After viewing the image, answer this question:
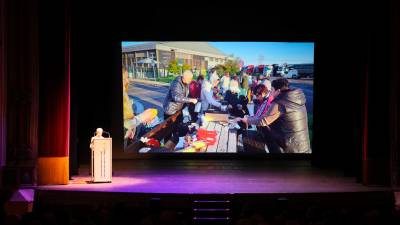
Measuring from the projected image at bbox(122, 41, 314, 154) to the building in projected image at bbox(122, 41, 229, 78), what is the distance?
16 mm

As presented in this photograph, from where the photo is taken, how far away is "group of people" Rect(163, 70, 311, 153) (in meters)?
11.1

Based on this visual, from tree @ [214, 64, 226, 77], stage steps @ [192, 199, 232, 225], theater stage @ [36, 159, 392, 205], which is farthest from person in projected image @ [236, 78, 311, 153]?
stage steps @ [192, 199, 232, 225]

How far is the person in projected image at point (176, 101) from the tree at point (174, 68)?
3.8 inches

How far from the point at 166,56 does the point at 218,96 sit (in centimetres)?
106

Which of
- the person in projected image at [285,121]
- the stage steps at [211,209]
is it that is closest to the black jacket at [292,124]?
the person in projected image at [285,121]

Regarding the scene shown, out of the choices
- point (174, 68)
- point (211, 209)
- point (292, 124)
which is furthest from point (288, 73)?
point (211, 209)

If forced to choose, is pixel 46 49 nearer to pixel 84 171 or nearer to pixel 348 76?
pixel 84 171

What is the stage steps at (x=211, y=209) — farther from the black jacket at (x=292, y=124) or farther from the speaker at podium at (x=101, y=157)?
the black jacket at (x=292, y=124)

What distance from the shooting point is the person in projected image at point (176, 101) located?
36.6ft

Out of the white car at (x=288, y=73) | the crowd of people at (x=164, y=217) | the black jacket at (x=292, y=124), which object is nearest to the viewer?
the crowd of people at (x=164, y=217)

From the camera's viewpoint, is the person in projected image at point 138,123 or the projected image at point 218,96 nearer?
the projected image at point 218,96

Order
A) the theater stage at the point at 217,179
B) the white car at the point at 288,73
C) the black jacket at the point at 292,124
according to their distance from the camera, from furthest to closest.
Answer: the black jacket at the point at 292,124 < the white car at the point at 288,73 < the theater stage at the point at 217,179

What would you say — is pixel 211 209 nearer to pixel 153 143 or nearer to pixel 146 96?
pixel 153 143
